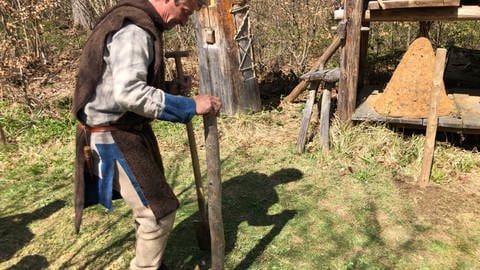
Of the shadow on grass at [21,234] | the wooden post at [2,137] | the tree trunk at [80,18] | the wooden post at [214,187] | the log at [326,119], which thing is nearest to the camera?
the wooden post at [214,187]

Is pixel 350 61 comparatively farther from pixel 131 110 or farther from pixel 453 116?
pixel 131 110

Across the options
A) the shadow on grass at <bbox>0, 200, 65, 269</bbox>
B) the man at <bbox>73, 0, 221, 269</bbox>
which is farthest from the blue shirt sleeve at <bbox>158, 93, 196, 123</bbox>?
the shadow on grass at <bbox>0, 200, 65, 269</bbox>

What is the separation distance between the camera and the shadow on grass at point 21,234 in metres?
3.81

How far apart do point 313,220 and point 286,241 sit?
469mm

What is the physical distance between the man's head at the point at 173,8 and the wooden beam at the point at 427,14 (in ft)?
11.1

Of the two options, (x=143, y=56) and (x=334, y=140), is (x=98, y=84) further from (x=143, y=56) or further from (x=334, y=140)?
(x=334, y=140)

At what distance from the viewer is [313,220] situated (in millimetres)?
4164

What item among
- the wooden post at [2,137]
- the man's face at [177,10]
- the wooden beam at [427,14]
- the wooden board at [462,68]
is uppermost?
the man's face at [177,10]

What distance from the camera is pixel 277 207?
14.5ft

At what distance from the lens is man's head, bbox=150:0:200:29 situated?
2.43 m

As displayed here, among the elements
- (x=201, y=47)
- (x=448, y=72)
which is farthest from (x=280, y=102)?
(x=448, y=72)

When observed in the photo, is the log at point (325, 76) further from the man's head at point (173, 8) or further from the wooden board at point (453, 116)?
the man's head at point (173, 8)

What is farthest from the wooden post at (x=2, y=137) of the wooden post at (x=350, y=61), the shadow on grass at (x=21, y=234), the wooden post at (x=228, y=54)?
the wooden post at (x=350, y=61)

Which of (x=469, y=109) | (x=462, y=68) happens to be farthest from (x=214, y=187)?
(x=462, y=68)
